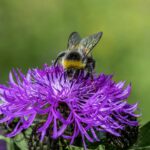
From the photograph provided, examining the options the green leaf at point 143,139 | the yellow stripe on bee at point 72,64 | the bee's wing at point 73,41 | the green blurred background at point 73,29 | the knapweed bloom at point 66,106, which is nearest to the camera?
the knapweed bloom at point 66,106

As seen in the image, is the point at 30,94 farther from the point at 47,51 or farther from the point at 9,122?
the point at 47,51

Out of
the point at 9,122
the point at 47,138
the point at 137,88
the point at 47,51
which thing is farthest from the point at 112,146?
the point at 47,51

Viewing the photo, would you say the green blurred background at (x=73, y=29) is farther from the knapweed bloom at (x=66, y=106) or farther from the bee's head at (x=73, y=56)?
the knapweed bloom at (x=66, y=106)

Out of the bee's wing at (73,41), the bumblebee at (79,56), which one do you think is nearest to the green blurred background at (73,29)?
the bee's wing at (73,41)

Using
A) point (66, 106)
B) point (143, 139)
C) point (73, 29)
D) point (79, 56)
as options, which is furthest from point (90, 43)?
point (73, 29)

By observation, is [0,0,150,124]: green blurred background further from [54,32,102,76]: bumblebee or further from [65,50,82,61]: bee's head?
[65,50,82,61]: bee's head
